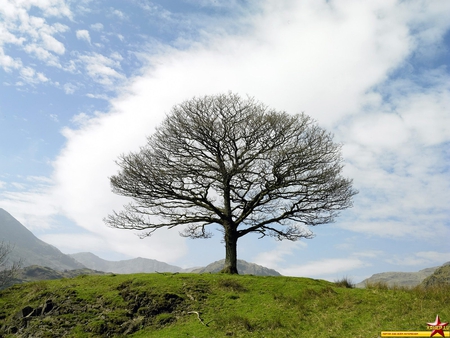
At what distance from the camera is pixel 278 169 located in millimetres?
22250

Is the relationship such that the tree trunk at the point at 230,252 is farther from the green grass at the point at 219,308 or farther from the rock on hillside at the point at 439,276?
the rock on hillside at the point at 439,276

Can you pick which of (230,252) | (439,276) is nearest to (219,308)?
(230,252)

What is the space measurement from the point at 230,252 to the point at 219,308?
7.34 meters

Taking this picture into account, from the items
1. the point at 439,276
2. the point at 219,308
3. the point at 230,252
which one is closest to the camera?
the point at 219,308

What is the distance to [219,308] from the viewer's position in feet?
50.9

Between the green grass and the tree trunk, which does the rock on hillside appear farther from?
the tree trunk

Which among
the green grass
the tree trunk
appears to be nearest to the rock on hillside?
the green grass

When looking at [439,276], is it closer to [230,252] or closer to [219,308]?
[230,252]

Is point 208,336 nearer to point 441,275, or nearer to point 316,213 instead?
point 316,213

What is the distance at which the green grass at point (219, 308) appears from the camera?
41.8 ft

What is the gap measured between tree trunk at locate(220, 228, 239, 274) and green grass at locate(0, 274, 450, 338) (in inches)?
98.6

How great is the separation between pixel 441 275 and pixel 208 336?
2167 cm

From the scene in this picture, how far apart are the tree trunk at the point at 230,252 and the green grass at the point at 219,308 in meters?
2.50

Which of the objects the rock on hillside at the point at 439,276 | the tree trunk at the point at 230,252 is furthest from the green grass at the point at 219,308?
the rock on hillside at the point at 439,276
